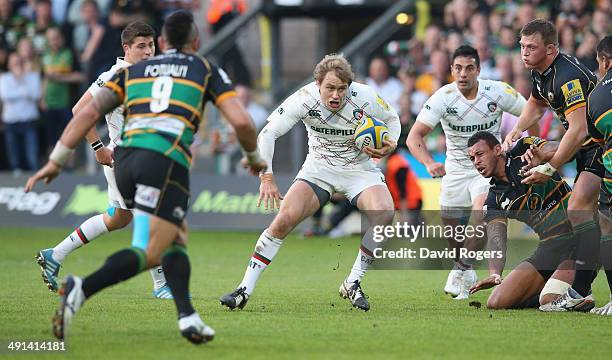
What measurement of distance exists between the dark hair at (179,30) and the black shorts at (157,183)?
86cm

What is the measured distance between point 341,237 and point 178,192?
1055cm

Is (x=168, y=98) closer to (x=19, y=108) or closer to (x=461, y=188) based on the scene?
(x=461, y=188)

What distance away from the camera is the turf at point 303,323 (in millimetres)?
7578

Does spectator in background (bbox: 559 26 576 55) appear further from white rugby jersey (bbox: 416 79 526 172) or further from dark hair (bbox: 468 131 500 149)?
dark hair (bbox: 468 131 500 149)

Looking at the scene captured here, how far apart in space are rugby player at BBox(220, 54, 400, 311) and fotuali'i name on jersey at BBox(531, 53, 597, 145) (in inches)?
58.1

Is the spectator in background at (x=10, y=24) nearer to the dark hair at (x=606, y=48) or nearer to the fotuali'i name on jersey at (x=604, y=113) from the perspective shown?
the dark hair at (x=606, y=48)

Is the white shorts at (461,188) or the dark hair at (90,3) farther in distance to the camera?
the dark hair at (90,3)

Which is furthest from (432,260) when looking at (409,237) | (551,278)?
(551,278)

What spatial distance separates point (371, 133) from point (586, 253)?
230cm

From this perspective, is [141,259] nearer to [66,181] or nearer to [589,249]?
[589,249]

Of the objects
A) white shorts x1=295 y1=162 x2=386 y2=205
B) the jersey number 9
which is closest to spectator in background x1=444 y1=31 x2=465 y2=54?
white shorts x1=295 y1=162 x2=386 y2=205

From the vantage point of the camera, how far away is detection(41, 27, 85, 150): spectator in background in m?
21.3

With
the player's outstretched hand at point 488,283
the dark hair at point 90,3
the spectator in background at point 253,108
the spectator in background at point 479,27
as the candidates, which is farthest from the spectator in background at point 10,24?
the player's outstretched hand at point 488,283

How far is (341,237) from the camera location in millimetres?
18109
